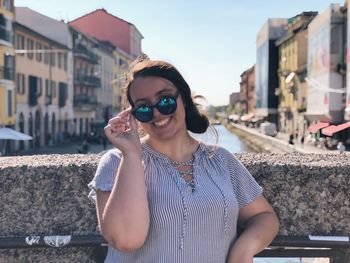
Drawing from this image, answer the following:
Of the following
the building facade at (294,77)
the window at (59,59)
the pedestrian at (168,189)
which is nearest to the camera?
the pedestrian at (168,189)

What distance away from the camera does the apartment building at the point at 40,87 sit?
130 ft

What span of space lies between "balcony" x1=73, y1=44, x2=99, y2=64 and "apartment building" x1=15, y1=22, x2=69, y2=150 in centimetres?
325

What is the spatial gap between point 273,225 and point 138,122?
60 centimetres

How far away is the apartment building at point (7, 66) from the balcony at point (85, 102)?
1984cm

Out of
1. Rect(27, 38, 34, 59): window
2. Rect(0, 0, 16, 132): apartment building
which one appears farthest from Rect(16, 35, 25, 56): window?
Rect(0, 0, 16, 132): apartment building

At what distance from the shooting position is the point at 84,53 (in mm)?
58156

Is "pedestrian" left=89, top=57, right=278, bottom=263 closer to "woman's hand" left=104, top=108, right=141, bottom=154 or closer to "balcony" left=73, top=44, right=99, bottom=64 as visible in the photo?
"woman's hand" left=104, top=108, right=141, bottom=154

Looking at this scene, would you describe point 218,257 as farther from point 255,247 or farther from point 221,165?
point 221,165

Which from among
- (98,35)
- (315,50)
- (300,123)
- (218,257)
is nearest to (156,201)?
(218,257)

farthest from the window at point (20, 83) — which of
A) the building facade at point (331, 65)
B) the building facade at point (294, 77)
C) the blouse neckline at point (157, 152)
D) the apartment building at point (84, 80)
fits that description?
the blouse neckline at point (157, 152)

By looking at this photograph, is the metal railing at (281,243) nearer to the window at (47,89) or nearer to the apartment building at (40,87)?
the apartment building at (40,87)

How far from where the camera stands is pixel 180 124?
87.3 inches

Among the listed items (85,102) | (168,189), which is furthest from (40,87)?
(168,189)

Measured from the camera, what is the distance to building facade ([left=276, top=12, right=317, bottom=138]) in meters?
54.5
